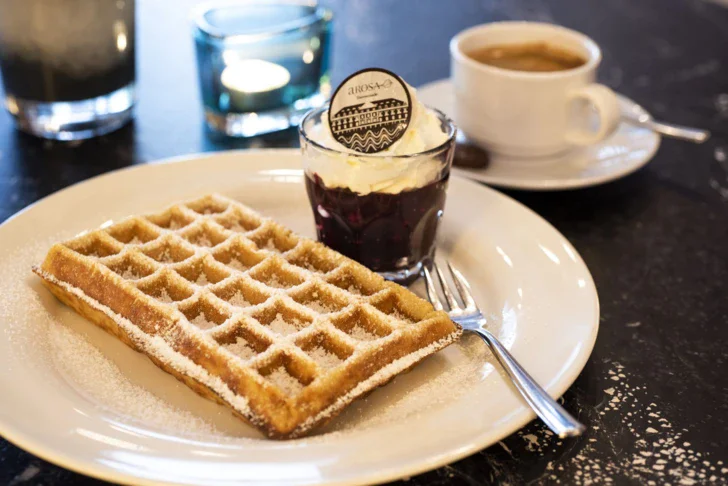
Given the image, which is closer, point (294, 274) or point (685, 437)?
point (685, 437)

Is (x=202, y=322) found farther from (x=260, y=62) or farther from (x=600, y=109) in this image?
(x=600, y=109)

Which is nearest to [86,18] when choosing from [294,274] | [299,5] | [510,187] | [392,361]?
[299,5]

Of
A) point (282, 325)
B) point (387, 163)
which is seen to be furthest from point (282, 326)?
point (387, 163)

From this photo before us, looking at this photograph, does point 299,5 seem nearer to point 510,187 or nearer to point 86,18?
point 86,18

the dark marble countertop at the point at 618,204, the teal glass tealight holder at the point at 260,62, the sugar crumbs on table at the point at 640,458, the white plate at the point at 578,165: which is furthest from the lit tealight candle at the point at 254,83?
the sugar crumbs on table at the point at 640,458

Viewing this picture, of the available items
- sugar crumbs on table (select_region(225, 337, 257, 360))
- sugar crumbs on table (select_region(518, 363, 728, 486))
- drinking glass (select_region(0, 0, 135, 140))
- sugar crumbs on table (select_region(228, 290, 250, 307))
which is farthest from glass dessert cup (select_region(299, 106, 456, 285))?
drinking glass (select_region(0, 0, 135, 140))

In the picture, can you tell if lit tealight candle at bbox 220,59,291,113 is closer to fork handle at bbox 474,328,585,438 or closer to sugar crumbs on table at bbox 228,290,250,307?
sugar crumbs on table at bbox 228,290,250,307
